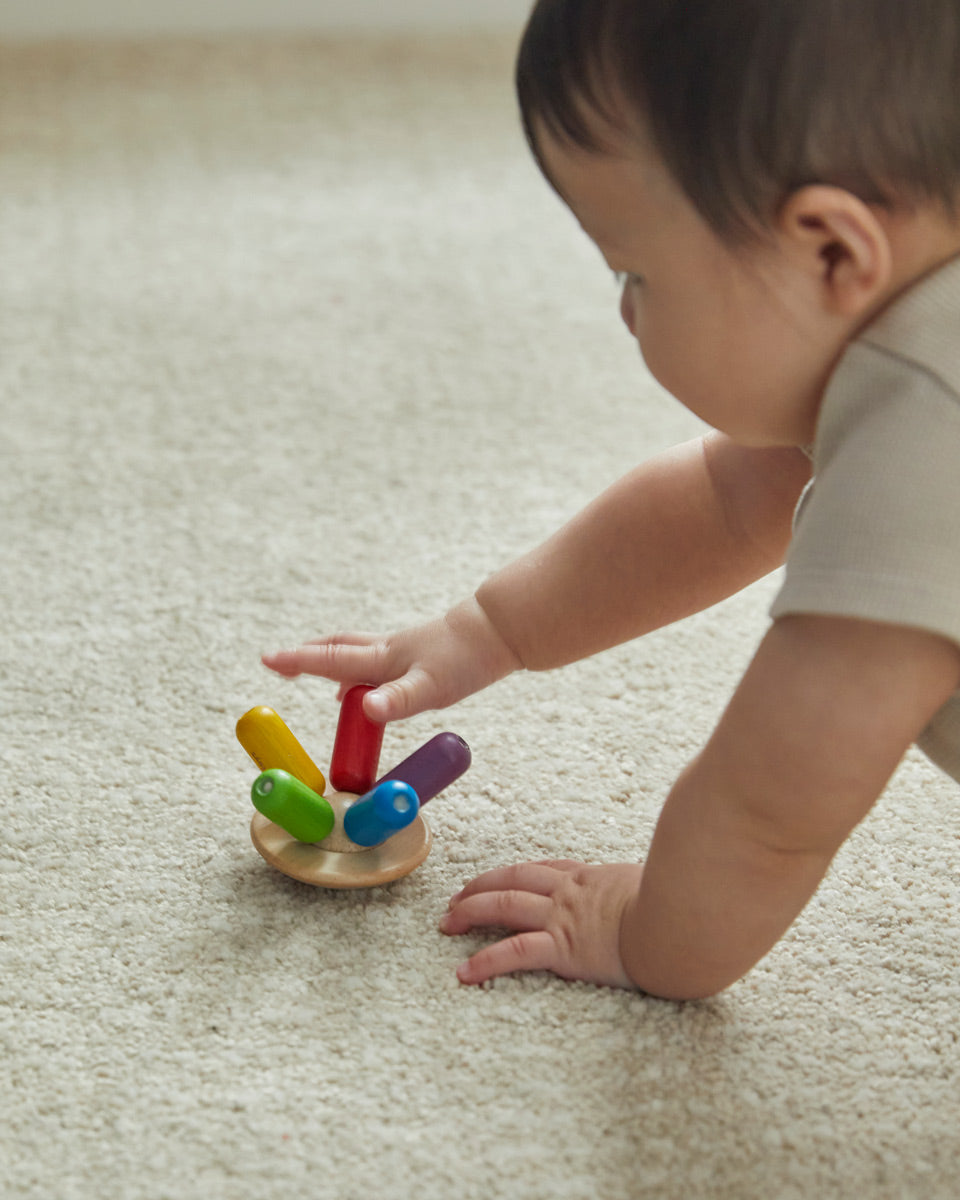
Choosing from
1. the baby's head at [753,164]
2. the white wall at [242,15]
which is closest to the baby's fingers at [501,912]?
the baby's head at [753,164]

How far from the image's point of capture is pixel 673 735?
28.2 inches

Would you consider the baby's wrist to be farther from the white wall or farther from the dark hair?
the white wall

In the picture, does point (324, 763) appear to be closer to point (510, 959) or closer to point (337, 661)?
point (337, 661)

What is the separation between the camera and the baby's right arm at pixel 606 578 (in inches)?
26.1

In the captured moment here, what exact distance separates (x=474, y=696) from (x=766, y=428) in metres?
0.26

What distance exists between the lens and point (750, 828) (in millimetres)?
503

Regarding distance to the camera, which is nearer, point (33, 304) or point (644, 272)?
point (644, 272)

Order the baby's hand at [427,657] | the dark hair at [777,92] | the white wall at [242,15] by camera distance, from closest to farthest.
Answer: the dark hair at [777,92]
the baby's hand at [427,657]
the white wall at [242,15]

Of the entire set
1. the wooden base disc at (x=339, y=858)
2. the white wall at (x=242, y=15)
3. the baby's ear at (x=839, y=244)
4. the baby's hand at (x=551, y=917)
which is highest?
the baby's ear at (x=839, y=244)

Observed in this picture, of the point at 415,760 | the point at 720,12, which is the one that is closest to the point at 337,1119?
the point at 415,760

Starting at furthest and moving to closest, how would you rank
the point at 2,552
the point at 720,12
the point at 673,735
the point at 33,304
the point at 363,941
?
the point at 33,304 → the point at 2,552 → the point at 673,735 → the point at 363,941 → the point at 720,12

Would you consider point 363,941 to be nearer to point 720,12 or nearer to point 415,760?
A: point 415,760

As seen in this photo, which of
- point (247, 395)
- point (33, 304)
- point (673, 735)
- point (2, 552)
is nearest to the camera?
point (673, 735)

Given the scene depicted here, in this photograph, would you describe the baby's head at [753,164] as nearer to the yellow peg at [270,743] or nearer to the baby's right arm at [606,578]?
the baby's right arm at [606,578]
